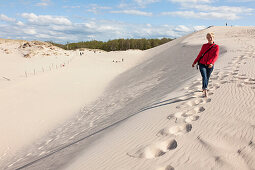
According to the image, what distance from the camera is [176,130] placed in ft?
11.3

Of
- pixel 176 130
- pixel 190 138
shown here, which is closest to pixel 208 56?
pixel 176 130

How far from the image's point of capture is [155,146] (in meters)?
3.02

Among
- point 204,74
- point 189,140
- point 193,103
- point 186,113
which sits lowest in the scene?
point 189,140

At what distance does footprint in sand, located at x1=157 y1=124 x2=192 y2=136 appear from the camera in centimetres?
335

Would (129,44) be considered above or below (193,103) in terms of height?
above

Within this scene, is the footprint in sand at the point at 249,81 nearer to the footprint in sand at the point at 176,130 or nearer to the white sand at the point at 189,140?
the white sand at the point at 189,140

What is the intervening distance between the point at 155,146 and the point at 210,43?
335cm

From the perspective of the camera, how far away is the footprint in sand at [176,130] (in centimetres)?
335

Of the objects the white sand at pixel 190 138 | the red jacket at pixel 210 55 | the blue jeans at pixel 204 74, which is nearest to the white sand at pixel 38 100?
the white sand at pixel 190 138

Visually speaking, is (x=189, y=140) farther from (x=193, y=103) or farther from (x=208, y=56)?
(x=208, y=56)

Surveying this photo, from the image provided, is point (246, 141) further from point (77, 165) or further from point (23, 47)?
point (23, 47)

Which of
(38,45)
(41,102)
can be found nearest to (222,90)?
(41,102)

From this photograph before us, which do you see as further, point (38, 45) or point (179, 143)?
point (38, 45)

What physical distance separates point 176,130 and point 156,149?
27.8 inches
